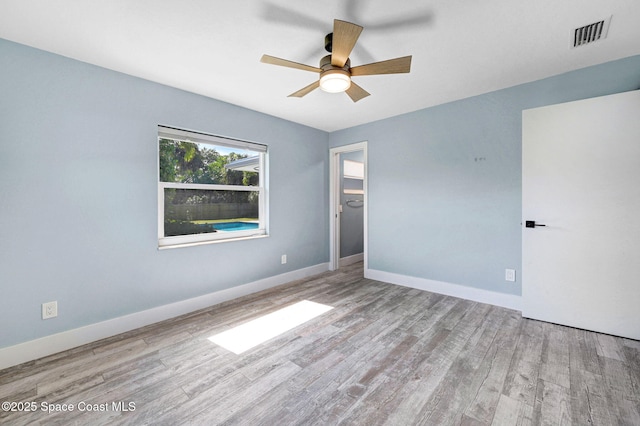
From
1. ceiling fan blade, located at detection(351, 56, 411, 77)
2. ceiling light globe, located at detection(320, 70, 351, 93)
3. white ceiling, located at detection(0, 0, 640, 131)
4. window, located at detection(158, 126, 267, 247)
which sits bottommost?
window, located at detection(158, 126, 267, 247)

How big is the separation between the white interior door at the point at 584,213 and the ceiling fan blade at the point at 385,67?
1716 mm

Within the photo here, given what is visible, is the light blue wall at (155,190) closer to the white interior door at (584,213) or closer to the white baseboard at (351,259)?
the white interior door at (584,213)

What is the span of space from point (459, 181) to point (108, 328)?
409 centimetres

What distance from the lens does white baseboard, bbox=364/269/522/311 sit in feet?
9.87

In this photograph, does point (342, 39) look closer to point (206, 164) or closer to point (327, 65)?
point (327, 65)

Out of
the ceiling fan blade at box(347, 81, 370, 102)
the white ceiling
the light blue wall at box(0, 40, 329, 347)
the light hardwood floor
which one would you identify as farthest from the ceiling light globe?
the light hardwood floor

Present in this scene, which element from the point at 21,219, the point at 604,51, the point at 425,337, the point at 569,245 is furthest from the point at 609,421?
the point at 21,219

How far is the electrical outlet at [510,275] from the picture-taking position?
297cm

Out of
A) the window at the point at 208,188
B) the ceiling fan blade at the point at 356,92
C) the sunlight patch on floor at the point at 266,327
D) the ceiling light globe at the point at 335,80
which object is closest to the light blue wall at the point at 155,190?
the window at the point at 208,188

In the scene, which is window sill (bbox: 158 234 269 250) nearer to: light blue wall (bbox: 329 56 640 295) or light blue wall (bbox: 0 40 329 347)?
light blue wall (bbox: 0 40 329 347)

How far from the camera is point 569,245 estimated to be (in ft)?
8.41

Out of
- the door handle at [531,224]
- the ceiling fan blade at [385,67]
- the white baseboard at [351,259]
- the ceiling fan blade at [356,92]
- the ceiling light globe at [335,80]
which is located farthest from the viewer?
the white baseboard at [351,259]

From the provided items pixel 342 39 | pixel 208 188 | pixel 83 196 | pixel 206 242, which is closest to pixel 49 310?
pixel 83 196

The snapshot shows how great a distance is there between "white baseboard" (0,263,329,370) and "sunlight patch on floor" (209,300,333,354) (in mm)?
735
